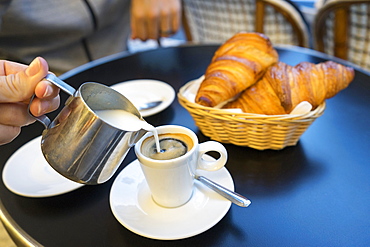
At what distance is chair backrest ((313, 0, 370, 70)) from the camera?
123 centimetres

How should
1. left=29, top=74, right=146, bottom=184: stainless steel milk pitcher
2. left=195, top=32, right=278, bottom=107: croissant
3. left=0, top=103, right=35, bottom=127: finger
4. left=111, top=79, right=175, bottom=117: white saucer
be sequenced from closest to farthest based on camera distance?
1. left=29, top=74, right=146, bottom=184: stainless steel milk pitcher
2. left=0, top=103, right=35, bottom=127: finger
3. left=195, top=32, right=278, bottom=107: croissant
4. left=111, top=79, right=175, bottom=117: white saucer

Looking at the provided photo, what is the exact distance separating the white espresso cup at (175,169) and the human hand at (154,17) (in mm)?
777

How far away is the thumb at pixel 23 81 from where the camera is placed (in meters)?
0.56

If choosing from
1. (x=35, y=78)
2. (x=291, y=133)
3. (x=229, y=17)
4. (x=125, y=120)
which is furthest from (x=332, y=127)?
(x=229, y=17)

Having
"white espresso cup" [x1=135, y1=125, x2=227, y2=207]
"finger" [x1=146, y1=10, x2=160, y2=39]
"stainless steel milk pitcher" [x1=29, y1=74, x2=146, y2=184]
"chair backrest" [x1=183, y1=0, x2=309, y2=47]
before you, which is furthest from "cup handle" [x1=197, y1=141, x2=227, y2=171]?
"chair backrest" [x1=183, y1=0, x2=309, y2=47]

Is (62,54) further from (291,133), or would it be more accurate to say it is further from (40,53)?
(291,133)

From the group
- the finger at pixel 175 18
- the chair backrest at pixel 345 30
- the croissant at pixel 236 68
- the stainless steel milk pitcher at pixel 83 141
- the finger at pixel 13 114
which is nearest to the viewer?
the stainless steel milk pitcher at pixel 83 141

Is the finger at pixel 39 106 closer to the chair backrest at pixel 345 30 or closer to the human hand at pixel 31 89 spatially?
the human hand at pixel 31 89

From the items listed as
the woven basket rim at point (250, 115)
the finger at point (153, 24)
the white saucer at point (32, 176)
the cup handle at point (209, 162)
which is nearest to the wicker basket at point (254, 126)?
the woven basket rim at point (250, 115)

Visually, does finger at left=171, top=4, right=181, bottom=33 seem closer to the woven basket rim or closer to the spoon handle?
the woven basket rim

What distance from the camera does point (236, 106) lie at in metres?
0.79

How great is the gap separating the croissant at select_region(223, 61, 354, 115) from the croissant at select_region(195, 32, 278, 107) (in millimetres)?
28

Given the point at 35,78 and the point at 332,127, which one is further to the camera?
the point at 332,127

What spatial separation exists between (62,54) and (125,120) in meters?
0.88
